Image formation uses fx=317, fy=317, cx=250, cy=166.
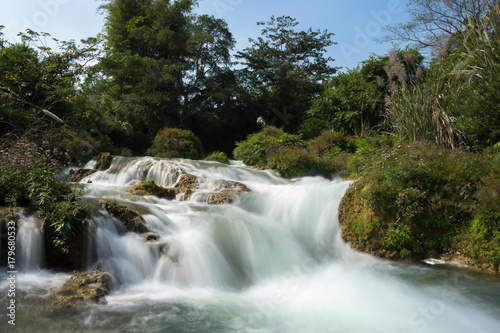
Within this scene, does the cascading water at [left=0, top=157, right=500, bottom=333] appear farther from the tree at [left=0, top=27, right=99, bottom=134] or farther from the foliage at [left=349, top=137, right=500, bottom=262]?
the tree at [left=0, top=27, right=99, bottom=134]

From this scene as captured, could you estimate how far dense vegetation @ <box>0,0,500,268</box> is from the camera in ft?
19.2

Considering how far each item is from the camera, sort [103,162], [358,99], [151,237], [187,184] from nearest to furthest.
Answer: [151,237], [187,184], [103,162], [358,99]

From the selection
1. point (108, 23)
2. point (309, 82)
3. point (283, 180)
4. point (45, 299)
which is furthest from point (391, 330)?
point (108, 23)

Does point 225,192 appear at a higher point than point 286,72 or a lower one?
lower

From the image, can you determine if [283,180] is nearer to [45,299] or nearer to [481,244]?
[481,244]

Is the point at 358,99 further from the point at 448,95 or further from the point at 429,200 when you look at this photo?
the point at 429,200

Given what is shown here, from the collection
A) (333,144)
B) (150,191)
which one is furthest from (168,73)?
(150,191)

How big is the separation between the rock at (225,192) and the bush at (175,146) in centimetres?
775

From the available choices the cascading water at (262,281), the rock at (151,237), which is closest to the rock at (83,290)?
the cascading water at (262,281)

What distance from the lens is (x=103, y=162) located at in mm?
12367

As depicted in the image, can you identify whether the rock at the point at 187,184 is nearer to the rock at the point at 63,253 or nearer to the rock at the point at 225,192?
the rock at the point at 225,192

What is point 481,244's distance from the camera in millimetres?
5406

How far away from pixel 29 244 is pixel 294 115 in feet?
72.5

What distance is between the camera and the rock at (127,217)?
5.70 meters
